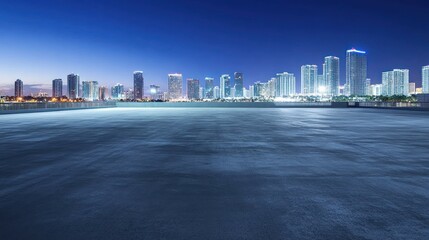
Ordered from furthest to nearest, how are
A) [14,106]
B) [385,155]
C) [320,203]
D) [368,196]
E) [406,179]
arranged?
1. [14,106]
2. [385,155]
3. [406,179]
4. [368,196]
5. [320,203]

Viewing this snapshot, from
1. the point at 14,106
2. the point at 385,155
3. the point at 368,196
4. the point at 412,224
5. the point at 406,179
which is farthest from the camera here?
the point at 14,106

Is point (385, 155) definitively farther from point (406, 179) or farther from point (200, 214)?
point (200, 214)

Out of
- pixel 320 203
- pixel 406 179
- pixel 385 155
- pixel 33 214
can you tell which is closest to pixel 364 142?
pixel 385 155

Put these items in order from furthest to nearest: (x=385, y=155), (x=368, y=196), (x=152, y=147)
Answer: (x=152, y=147), (x=385, y=155), (x=368, y=196)

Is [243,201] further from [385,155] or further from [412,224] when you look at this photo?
[385,155]

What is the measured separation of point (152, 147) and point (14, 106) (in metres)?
37.8

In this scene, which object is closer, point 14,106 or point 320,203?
point 320,203

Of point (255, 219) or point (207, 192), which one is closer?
point (255, 219)

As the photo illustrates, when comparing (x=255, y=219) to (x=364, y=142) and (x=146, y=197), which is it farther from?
(x=364, y=142)

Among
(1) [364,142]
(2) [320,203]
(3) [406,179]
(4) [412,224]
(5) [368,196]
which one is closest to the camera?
(4) [412,224]

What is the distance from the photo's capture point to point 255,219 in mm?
5402

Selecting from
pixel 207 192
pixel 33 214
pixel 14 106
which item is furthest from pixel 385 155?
pixel 14 106

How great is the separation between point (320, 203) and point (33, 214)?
4.42 meters

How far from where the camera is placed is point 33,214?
5.67 m
